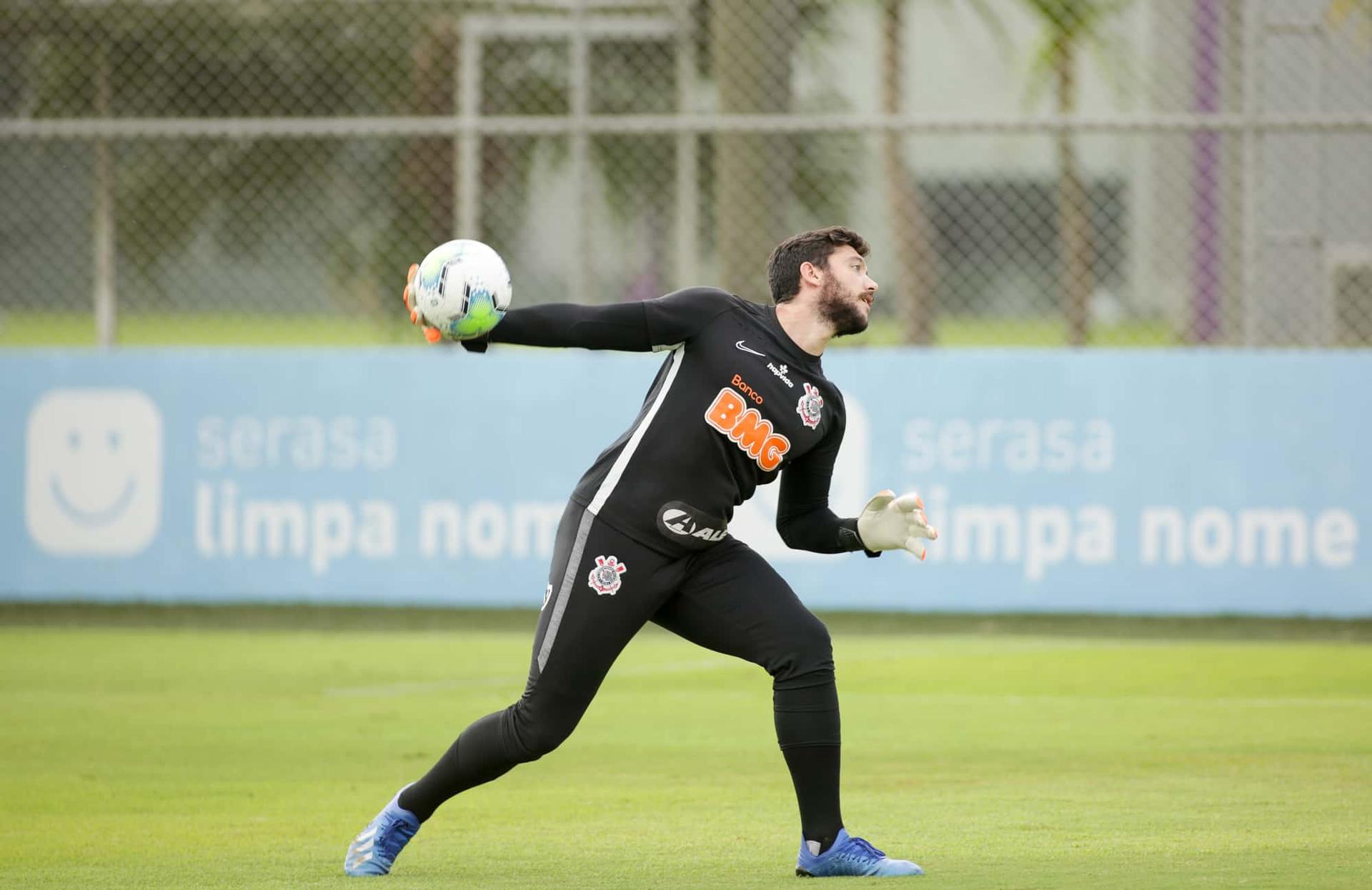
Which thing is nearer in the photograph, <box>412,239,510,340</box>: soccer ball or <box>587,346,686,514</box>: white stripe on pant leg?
<box>412,239,510,340</box>: soccer ball

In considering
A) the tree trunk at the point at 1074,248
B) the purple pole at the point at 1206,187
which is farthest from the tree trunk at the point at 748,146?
the purple pole at the point at 1206,187

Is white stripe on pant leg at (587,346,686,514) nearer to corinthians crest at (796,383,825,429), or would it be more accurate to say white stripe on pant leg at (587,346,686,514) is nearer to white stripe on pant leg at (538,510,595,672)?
white stripe on pant leg at (538,510,595,672)

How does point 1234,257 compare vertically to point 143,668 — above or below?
above

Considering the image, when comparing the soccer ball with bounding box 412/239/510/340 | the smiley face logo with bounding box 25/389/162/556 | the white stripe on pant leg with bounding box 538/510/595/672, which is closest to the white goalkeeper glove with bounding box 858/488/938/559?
the white stripe on pant leg with bounding box 538/510/595/672

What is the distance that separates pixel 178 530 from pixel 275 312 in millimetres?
10515

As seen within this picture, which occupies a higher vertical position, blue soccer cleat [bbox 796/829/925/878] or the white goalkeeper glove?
the white goalkeeper glove

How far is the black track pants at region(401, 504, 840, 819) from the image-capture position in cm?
541

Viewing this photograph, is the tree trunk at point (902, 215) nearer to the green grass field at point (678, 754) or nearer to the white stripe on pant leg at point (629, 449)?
the green grass field at point (678, 754)

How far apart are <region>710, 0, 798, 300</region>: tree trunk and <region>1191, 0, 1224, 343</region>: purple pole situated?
2.91 metres

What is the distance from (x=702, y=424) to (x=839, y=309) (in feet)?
1.78

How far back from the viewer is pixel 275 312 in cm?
2186

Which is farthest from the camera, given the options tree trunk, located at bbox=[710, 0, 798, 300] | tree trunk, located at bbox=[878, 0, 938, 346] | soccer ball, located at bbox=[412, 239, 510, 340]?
tree trunk, located at bbox=[878, 0, 938, 346]

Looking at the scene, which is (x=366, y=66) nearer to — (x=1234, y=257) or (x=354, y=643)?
(x=354, y=643)

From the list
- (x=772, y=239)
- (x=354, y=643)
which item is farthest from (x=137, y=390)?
(x=772, y=239)
